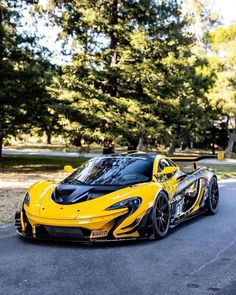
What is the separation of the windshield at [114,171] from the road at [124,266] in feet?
3.59

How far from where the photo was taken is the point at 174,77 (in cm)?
2022

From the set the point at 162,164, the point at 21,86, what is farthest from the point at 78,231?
the point at 21,86

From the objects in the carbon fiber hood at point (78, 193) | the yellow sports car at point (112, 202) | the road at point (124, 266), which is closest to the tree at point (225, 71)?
the yellow sports car at point (112, 202)

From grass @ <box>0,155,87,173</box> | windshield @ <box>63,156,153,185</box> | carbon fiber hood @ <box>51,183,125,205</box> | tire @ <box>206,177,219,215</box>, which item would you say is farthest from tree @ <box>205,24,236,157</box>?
carbon fiber hood @ <box>51,183,125,205</box>

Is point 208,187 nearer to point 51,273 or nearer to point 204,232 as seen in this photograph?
point 204,232

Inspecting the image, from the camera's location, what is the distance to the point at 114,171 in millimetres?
7594

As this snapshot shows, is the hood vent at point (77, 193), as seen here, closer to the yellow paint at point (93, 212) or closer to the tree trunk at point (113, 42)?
the yellow paint at point (93, 212)

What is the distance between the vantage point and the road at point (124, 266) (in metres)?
4.55

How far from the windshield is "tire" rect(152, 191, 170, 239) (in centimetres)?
50

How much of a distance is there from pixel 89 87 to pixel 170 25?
4.72m

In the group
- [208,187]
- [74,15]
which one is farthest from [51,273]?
[74,15]

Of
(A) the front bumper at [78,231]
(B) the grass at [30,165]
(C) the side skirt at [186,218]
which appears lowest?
(B) the grass at [30,165]

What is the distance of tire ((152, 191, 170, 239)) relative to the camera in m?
6.69

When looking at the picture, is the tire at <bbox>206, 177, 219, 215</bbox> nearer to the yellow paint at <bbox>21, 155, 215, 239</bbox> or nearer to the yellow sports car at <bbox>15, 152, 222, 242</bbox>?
the yellow sports car at <bbox>15, 152, 222, 242</bbox>
